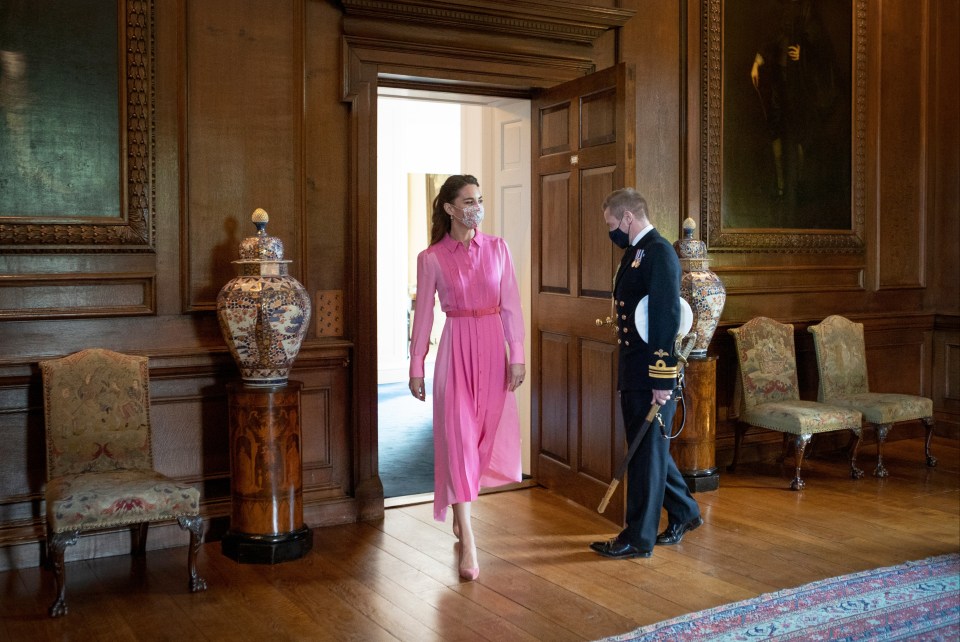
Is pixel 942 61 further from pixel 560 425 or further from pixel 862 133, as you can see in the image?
pixel 560 425

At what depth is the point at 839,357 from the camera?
6.61 metres

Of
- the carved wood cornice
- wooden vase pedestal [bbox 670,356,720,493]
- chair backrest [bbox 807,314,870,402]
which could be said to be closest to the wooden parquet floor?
wooden vase pedestal [bbox 670,356,720,493]

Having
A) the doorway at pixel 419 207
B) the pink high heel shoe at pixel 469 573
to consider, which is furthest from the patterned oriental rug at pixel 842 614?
the doorway at pixel 419 207

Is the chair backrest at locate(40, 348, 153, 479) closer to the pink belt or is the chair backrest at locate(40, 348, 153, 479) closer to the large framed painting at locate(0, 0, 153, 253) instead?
the large framed painting at locate(0, 0, 153, 253)

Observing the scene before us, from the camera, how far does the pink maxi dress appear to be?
435cm

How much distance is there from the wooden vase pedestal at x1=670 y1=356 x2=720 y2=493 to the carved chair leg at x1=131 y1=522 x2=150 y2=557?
293 cm

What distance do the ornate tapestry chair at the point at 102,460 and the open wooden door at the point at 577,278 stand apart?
217 centimetres

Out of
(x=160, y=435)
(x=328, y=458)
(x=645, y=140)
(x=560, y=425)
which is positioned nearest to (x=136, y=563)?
(x=160, y=435)

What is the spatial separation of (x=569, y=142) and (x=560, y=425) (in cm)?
160

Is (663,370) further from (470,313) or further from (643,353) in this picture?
(470,313)

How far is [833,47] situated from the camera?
6.93 meters

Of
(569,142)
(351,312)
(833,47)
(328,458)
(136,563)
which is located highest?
(833,47)

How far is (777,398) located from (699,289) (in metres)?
1.10

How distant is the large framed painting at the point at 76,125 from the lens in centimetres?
444
